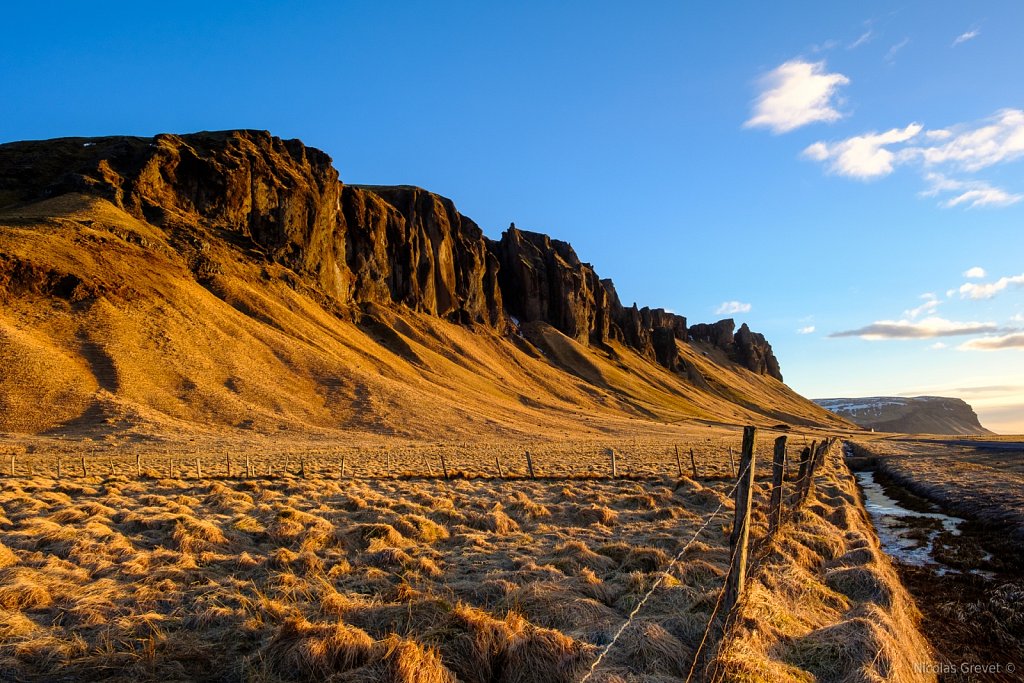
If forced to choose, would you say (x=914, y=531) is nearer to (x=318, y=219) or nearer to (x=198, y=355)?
(x=198, y=355)

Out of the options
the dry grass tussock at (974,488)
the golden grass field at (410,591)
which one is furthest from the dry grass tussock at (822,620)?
the dry grass tussock at (974,488)

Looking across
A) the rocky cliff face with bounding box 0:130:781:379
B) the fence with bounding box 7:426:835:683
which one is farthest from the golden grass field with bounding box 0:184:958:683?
the rocky cliff face with bounding box 0:130:781:379

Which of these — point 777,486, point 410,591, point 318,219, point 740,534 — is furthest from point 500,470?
point 318,219

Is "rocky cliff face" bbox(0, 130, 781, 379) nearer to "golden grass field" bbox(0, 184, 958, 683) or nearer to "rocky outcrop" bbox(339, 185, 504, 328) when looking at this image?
"rocky outcrop" bbox(339, 185, 504, 328)

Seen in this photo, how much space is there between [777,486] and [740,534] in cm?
492

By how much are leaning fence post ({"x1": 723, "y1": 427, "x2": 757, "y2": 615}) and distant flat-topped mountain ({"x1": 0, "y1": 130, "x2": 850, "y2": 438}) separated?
49390 millimetres

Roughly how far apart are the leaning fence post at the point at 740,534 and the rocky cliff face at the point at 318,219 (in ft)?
275

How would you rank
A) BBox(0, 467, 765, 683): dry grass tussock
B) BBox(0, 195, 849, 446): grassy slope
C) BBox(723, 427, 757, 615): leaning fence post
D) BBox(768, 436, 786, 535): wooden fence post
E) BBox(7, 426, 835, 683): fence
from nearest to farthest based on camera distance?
BBox(0, 467, 765, 683): dry grass tussock < BBox(723, 427, 757, 615): leaning fence post < BBox(7, 426, 835, 683): fence < BBox(768, 436, 786, 535): wooden fence post < BBox(0, 195, 849, 446): grassy slope

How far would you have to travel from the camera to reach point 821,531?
483 inches

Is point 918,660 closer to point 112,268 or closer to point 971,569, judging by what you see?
point 971,569

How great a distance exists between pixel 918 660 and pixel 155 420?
2065 inches

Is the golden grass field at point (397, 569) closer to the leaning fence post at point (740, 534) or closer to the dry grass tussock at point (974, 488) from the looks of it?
the leaning fence post at point (740, 534)

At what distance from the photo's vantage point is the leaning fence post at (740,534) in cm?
685

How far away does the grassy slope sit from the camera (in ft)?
157
